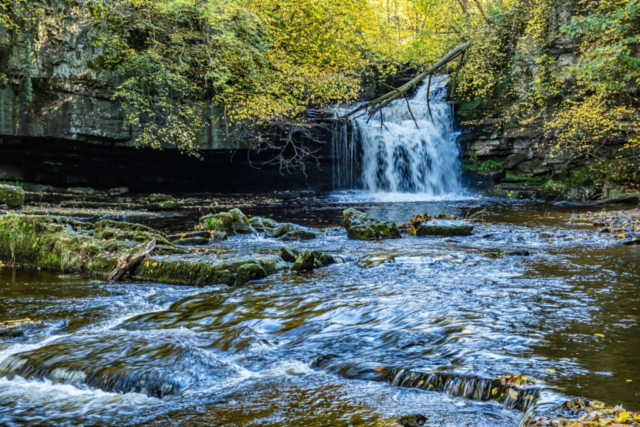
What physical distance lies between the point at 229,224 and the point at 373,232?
374cm

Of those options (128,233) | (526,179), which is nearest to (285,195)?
(526,179)

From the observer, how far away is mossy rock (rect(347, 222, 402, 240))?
436 inches

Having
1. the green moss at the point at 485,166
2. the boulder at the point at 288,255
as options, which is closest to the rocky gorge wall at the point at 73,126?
the boulder at the point at 288,255

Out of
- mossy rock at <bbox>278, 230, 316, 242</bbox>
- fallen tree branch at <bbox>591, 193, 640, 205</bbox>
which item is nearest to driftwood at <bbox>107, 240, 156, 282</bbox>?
mossy rock at <bbox>278, 230, 316, 242</bbox>

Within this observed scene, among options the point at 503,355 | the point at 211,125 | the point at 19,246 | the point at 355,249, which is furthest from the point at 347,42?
the point at 503,355

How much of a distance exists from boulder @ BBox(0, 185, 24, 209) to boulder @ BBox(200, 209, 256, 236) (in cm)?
686

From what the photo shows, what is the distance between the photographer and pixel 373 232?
11195mm

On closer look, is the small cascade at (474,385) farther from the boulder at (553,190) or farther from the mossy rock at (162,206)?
the boulder at (553,190)

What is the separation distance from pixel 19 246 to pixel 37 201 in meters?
9.82

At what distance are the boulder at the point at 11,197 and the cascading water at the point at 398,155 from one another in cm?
1350

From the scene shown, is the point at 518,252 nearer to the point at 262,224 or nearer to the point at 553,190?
the point at 262,224

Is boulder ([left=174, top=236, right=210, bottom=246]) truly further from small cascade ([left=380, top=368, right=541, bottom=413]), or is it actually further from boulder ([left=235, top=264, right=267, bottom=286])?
small cascade ([left=380, top=368, right=541, bottom=413])

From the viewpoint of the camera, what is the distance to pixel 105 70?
649 inches

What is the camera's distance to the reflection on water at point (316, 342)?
9.98 feet
